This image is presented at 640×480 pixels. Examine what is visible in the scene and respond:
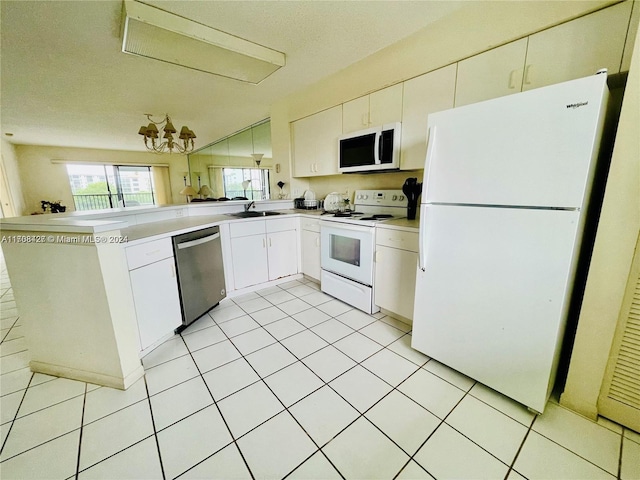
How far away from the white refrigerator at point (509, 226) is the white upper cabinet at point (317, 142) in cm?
151

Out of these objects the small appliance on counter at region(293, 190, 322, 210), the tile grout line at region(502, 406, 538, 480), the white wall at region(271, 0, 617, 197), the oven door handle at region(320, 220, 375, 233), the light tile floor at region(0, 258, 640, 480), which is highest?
the white wall at region(271, 0, 617, 197)

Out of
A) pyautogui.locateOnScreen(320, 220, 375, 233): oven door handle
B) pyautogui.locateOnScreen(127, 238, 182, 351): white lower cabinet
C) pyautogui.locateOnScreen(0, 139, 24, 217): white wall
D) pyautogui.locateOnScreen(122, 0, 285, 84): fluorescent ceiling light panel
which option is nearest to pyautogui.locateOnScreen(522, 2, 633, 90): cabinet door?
pyautogui.locateOnScreen(320, 220, 375, 233): oven door handle

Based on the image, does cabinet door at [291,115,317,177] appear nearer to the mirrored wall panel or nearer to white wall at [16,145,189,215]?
the mirrored wall panel

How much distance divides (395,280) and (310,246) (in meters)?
1.23

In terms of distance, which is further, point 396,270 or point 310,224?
point 310,224

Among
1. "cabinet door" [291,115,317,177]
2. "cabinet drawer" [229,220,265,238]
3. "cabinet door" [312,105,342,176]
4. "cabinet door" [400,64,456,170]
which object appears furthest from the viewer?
"cabinet door" [291,115,317,177]

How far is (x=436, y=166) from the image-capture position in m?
1.44

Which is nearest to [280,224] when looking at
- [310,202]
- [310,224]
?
[310,224]

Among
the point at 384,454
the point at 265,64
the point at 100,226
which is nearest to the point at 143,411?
the point at 100,226

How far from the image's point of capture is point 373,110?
7.70 ft

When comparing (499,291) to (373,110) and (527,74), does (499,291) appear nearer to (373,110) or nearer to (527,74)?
(527,74)

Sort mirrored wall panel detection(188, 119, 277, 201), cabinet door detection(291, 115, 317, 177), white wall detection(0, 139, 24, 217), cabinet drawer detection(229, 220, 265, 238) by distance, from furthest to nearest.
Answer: white wall detection(0, 139, 24, 217)
mirrored wall panel detection(188, 119, 277, 201)
cabinet door detection(291, 115, 317, 177)
cabinet drawer detection(229, 220, 265, 238)

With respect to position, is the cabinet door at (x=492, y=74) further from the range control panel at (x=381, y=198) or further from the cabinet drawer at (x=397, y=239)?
the cabinet drawer at (x=397, y=239)

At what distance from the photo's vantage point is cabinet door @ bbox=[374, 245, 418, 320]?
1945 millimetres
